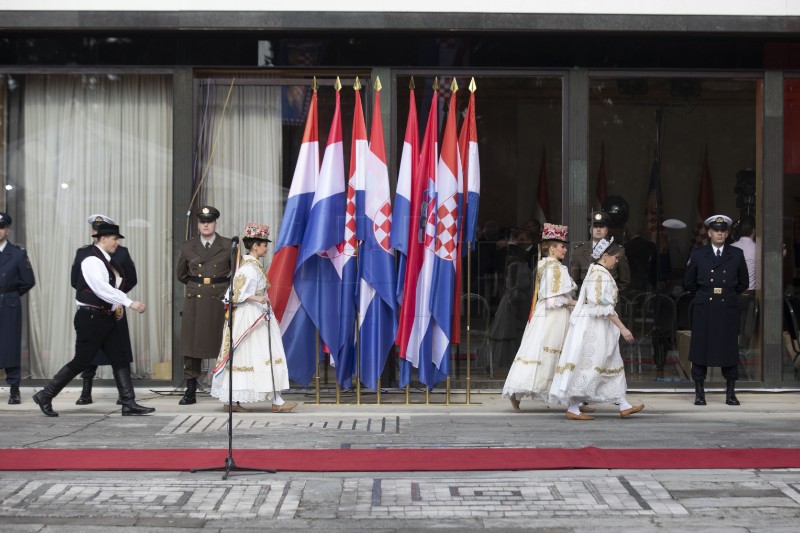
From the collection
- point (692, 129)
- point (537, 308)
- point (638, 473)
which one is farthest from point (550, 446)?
point (692, 129)

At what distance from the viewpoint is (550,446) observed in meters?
10.2

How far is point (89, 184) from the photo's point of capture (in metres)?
14.5

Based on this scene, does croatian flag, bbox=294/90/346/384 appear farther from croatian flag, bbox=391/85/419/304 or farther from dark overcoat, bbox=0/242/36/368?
dark overcoat, bbox=0/242/36/368

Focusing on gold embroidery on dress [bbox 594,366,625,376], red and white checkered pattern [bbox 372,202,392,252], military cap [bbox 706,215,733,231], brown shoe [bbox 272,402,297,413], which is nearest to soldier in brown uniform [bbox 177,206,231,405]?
brown shoe [bbox 272,402,297,413]

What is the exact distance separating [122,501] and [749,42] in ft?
31.3

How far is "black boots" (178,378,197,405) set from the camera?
519 inches

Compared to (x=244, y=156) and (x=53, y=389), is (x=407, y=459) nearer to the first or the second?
(x=53, y=389)

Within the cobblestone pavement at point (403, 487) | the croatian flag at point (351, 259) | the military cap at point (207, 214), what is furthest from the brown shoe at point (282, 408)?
the military cap at point (207, 214)

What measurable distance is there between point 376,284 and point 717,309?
12.3 ft

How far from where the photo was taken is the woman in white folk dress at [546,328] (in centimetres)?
1223

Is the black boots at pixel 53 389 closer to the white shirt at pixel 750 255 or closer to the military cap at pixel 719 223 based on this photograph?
the military cap at pixel 719 223

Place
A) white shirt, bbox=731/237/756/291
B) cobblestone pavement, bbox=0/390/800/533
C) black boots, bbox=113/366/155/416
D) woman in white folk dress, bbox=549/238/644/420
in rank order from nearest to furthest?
cobblestone pavement, bbox=0/390/800/533
woman in white folk dress, bbox=549/238/644/420
black boots, bbox=113/366/155/416
white shirt, bbox=731/237/756/291

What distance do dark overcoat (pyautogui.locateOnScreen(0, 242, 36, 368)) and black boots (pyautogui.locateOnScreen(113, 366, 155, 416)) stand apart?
166cm

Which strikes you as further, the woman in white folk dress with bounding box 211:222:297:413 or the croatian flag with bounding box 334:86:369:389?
the croatian flag with bounding box 334:86:369:389
